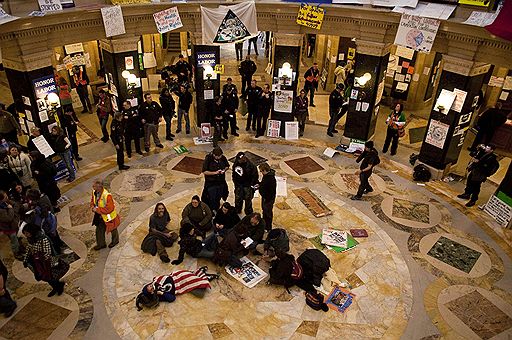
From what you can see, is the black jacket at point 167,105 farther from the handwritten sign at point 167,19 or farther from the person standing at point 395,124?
the person standing at point 395,124

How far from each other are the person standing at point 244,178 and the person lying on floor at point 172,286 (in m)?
2.09

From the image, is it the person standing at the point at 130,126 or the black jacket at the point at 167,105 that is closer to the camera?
the person standing at the point at 130,126

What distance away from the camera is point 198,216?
8688 millimetres

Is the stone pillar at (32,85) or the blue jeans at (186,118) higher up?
the stone pillar at (32,85)

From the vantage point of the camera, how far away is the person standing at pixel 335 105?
1355 centimetres

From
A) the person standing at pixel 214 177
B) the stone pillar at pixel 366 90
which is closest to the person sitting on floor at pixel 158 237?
the person standing at pixel 214 177

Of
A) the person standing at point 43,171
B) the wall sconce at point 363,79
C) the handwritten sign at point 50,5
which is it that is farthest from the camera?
the wall sconce at point 363,79

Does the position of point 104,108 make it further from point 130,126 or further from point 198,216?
point 198,216

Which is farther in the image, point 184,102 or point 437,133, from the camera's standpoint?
point 184,102

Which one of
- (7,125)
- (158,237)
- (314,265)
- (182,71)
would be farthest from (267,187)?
(182,71)

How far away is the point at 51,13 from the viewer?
31.4ft

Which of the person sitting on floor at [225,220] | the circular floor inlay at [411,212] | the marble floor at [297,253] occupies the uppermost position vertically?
the person sitting on floor at [225,220]

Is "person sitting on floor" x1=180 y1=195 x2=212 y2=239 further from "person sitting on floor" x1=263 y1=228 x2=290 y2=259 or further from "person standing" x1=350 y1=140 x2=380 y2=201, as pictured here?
"person standing" x1=350 y1=140 x2=380 y2=201

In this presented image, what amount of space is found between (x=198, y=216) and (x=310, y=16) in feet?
22.5
